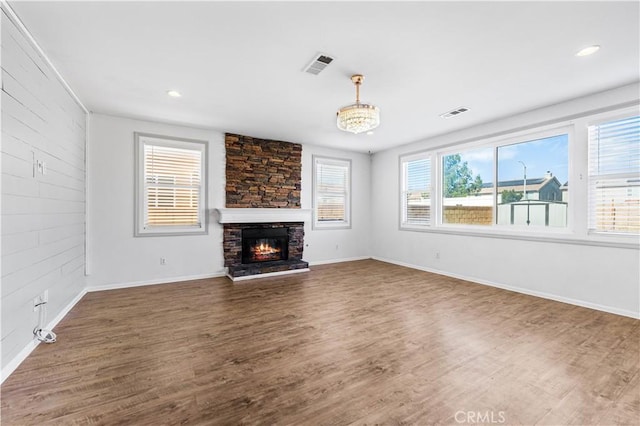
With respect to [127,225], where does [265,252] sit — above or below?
below

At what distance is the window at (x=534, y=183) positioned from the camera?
396cm

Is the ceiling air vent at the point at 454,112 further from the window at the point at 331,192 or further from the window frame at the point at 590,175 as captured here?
the window at the point at 331,192

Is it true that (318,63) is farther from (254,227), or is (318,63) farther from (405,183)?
(405,183)

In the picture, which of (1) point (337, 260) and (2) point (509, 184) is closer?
(2) point (509, 184)

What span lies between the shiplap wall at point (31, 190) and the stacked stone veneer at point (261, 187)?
2.35 meters

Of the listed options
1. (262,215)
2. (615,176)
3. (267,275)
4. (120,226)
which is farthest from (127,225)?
(615,176)

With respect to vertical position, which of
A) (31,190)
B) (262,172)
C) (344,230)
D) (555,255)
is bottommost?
(555,255)

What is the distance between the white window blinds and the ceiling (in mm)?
1907

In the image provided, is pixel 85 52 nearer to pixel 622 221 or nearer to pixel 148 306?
pixel 148 306

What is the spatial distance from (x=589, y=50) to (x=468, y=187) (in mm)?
2848

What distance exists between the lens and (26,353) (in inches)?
92.0

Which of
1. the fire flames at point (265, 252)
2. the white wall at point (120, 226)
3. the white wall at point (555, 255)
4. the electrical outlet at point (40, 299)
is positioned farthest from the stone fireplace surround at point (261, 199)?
the white wall at point (555, 255)

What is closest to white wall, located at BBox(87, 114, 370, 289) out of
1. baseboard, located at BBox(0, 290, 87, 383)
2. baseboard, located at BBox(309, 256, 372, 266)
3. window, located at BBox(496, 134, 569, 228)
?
baseboard, located at BBox(0, 290, 87, 383)

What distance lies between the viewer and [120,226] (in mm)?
4500
